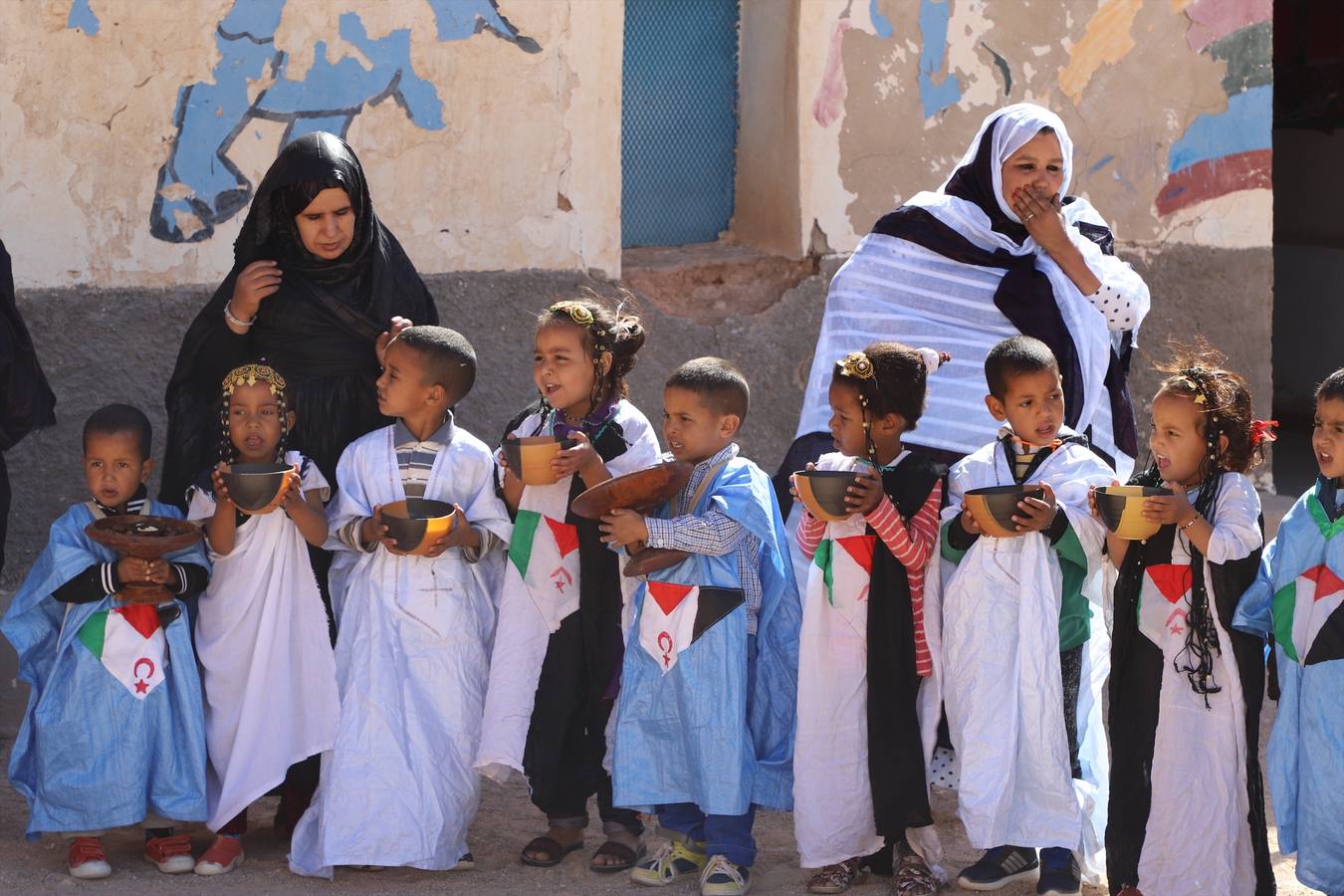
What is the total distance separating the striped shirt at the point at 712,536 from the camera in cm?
384

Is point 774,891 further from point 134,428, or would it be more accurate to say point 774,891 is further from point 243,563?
→ point 134,428

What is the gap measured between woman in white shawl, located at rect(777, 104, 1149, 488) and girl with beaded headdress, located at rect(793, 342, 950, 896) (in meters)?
0.72

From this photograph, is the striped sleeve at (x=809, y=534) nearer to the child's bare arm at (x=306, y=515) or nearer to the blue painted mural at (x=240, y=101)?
the child's bare arm at (x=306, y=515)

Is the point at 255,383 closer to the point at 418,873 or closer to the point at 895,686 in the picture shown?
→ the point at 418,873

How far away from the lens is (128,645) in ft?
13.1

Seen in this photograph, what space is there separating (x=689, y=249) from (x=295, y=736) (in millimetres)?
3414

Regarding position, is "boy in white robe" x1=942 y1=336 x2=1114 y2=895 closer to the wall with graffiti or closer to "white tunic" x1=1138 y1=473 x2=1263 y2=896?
"white tunic" x1=1138 y1=473 x2=1263 y2=896

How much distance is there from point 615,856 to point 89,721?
1204 millimetres

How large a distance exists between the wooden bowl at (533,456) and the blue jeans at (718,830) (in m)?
0.82

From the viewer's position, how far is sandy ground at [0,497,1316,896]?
396 cm

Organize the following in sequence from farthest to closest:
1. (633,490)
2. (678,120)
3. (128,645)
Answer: (678,120), (128,645), (633,490)

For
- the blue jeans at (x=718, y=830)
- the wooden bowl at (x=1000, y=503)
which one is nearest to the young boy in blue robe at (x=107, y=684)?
the blue jeans at (x=718, y=830)

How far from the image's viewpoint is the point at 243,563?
4102mm

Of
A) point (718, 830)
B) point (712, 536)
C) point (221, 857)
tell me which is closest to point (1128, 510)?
point (712, 536)
